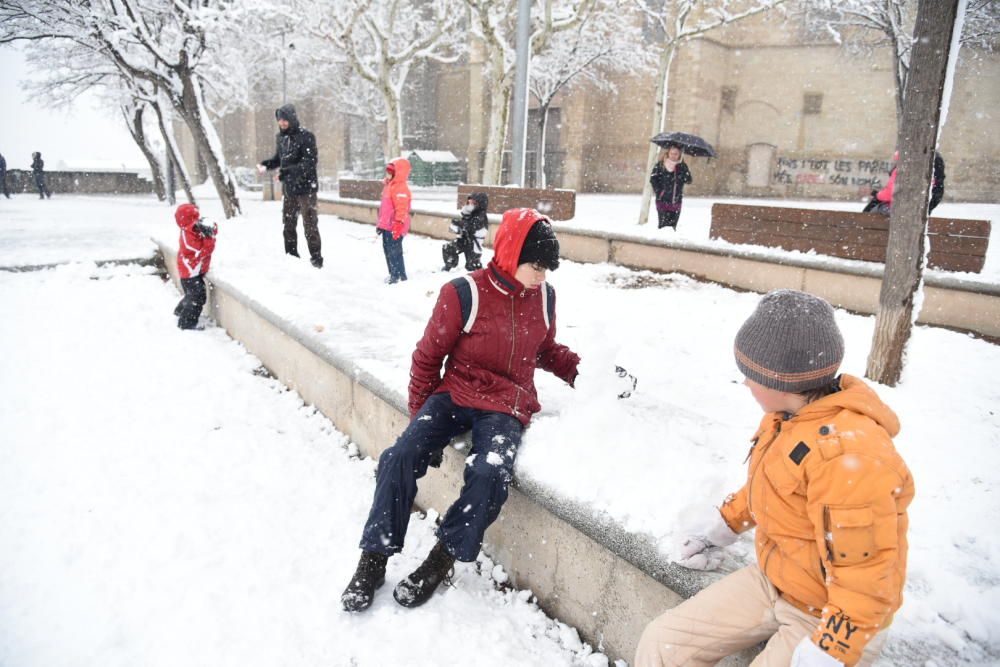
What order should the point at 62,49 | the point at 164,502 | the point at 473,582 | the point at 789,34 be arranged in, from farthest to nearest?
1. the point at 789,34
2. the point at 62,49
3. the point at 164,502
4. the point at 473,582

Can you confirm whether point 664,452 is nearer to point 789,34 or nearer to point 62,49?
point 62,49

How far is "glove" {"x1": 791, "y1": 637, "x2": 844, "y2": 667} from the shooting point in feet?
4.33

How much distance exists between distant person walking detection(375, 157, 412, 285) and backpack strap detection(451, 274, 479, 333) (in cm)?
471

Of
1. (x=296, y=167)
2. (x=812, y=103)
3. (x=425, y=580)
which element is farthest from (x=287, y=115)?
(x=812, y=103)

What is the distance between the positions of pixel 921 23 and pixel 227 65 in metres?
22.9

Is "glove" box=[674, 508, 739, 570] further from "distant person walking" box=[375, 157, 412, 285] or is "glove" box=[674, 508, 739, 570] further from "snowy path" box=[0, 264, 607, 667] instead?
"distant person walking" box=[375, 157, 412, 285]

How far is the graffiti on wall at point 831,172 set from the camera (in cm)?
2419

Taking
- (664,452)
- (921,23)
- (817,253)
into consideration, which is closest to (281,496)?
(664,452)

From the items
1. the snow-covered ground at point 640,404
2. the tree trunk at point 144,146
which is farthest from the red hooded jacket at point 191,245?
the tree trunk at point 144,146

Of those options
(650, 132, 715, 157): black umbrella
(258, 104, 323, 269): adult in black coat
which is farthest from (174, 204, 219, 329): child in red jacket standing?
(650, 132, 715, 157): black umbrella

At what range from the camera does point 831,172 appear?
25.1 m

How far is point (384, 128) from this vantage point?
33250 mm

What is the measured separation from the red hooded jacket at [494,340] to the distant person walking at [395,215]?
4683mm

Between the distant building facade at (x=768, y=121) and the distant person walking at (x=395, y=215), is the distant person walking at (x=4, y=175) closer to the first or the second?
the distant building facade at (x=768, y=121)
